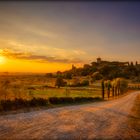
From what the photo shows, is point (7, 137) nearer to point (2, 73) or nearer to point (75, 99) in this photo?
point (75, 99)

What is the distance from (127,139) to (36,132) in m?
4.18

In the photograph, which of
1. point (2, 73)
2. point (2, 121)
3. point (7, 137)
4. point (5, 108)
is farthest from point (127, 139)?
point (2, 73)

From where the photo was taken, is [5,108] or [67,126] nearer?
[67,126]

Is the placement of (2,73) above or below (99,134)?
above

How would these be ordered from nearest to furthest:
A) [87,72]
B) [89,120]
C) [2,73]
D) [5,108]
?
[89,120]
[5,108]
[2,73]
[87,72]

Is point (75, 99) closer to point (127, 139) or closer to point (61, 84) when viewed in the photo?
point (127, 139)

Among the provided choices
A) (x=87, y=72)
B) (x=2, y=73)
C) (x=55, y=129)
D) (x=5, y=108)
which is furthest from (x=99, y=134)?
(x=87, y=72)

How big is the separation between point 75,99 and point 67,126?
16696mm

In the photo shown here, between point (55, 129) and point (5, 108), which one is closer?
point (55, 129)

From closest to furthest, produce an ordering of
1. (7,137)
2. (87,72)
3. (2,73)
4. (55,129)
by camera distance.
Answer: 1. (7,137)
2. (55,129)
3. (2,73)
4. (87,72)

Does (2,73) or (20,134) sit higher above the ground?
(2,73)

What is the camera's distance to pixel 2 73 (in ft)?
135

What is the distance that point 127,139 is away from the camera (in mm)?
10766

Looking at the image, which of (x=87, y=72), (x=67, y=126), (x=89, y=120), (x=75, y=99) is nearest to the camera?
(x=67, y=126)
